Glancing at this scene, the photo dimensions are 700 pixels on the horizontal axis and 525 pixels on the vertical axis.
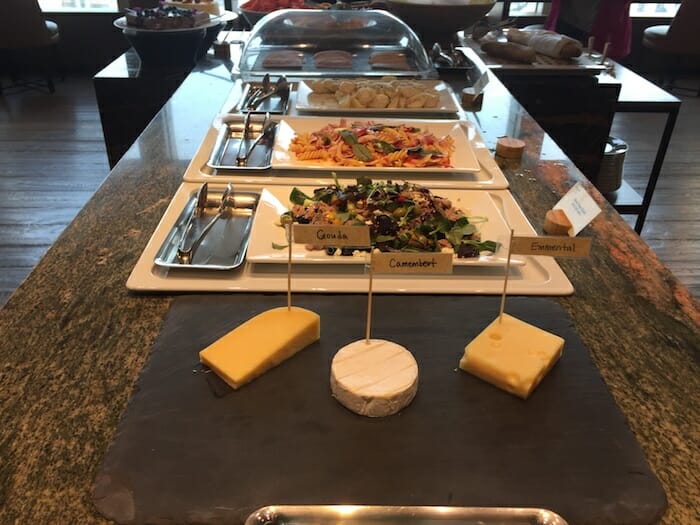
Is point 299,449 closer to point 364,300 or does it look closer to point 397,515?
point 397,515

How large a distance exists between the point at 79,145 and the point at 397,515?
3.33m

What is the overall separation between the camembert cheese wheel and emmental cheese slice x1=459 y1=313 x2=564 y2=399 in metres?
0.08

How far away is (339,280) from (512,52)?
167cm

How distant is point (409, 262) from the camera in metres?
0.71

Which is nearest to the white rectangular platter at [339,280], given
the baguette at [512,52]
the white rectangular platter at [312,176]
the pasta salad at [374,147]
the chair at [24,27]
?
the white rectangular platter at [312,176]

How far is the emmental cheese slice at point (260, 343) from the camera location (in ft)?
2.29

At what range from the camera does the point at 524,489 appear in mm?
583

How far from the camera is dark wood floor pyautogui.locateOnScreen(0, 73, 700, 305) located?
7.69 ft

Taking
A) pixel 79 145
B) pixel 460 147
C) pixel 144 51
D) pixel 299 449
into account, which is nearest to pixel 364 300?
pixel 299 449

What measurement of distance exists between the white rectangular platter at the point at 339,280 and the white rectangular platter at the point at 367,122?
36 cm

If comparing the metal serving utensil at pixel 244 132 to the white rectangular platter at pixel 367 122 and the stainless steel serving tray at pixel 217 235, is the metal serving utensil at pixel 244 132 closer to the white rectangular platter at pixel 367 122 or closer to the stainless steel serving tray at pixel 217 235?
the white rectangular platter at pixel 367 122

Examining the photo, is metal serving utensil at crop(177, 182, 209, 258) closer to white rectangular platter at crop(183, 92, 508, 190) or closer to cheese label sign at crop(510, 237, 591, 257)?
white rectangular platter at crop(183, 92, 508, 190)

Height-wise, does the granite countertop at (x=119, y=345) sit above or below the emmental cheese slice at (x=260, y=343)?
below

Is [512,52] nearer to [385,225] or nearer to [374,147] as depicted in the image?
[374,147]
